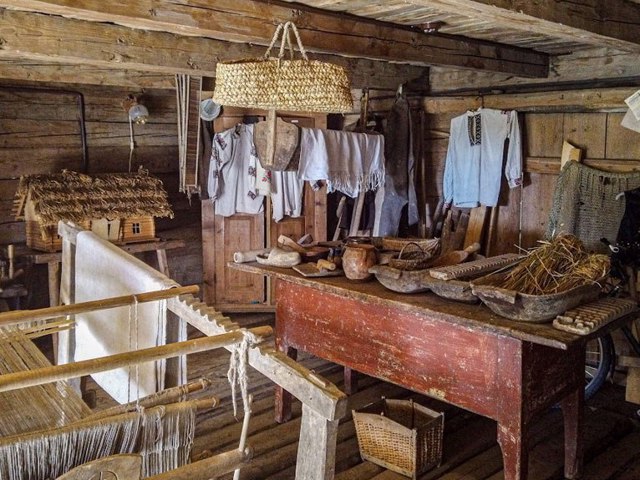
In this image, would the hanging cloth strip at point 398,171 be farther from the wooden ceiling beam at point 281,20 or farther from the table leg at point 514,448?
the table leg at point 514,448

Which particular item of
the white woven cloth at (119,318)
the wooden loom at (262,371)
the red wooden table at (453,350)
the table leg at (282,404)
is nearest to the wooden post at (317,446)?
the wooden loom at (262,371)

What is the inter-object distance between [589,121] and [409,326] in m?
2.83

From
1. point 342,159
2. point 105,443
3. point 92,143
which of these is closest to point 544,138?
point 342,159

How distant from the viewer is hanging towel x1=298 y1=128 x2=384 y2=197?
5.54 meters

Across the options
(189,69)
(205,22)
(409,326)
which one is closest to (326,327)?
(409,326)

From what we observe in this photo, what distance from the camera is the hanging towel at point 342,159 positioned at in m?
5.54

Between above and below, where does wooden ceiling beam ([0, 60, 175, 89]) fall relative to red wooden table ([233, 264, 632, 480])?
above

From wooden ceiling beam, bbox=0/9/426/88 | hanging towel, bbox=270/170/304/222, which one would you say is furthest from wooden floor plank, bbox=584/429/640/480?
hanging towel, bbox=270/170/304/222

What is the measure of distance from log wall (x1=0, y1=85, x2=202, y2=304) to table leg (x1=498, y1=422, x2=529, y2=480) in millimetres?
4440

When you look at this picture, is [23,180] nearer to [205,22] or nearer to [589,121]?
[205,22]

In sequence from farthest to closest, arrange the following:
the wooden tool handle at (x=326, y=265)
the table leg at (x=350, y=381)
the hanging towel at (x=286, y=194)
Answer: the hanging towel at (x=286, y=194) < the table leg at (x=350, y=381) < the wooden tool handle at (x=326, y=265)

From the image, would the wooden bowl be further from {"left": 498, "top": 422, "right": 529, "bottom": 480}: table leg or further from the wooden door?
the wooden door

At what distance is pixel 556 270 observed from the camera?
3072mm

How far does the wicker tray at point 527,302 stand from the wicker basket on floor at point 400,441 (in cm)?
89
